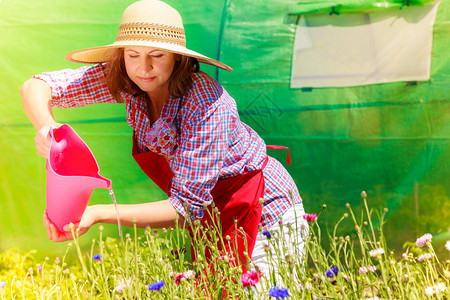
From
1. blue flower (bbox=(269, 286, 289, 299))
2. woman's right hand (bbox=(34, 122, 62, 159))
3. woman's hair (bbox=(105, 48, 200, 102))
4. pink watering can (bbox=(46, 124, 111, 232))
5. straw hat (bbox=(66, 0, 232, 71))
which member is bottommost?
blue flower (bbox=(269, 286, 289, 299))

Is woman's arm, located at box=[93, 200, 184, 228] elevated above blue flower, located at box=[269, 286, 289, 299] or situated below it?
above

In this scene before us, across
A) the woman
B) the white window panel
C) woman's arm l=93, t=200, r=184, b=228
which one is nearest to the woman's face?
the woman

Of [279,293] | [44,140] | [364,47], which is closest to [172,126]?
[44,140]

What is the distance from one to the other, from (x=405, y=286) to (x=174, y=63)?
124 cm

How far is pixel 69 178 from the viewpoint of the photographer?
1838mm

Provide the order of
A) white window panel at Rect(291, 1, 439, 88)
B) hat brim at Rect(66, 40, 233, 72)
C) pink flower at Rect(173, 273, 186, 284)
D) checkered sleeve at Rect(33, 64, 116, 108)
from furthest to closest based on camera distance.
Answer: white window panel at Rect(291, 1, 439, 88), checkered sleeve at Rect(33, 64, 116, 108), hat brim at Rect(66, 40, 233, 72), pink flower at Rect(173, 273, 186, 284)

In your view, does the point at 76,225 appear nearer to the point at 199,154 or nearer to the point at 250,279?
the point at 199,154

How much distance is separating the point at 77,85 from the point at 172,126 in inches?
20.9

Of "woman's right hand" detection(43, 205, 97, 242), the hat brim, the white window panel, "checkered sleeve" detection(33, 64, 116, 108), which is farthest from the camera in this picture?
the white window panel

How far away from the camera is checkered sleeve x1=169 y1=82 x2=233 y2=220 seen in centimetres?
217

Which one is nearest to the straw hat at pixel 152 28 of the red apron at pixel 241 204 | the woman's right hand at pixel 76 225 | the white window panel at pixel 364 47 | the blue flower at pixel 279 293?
the red apron at pixel 241 204

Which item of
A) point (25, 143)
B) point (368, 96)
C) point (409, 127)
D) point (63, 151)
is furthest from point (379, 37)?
point (25, 143)

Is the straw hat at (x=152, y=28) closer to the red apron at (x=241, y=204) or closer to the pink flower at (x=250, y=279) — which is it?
the red apron at (x=241, y=204)

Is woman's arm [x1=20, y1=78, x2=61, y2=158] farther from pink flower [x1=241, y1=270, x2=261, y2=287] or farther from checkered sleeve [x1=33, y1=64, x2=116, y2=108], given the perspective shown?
pink flower [x1=241, y1=270, x2=261, y2=287]
